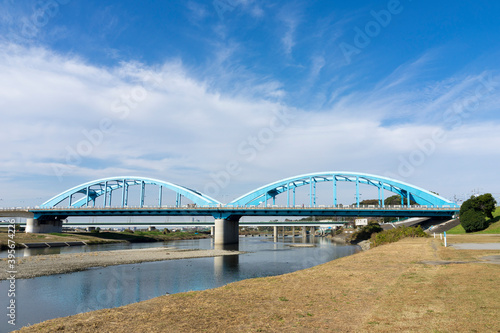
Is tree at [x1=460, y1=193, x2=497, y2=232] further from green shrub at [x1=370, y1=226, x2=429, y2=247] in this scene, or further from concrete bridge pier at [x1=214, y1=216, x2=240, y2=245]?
concrete bridge pier at [x1=214, y1=216, x2=240, y2=245]

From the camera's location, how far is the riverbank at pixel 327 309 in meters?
9.91

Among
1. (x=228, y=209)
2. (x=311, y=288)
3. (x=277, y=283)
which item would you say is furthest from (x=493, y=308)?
(x=228, y=209)

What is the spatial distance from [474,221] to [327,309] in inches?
2389

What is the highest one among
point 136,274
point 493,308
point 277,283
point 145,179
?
point 145,179

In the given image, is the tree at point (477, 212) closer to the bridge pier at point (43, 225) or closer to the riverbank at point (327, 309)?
the riverbank at point (327, 309)

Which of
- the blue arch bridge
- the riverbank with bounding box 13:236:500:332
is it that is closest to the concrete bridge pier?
the blue arch bridge

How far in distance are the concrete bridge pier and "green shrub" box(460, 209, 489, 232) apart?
53.9 metres

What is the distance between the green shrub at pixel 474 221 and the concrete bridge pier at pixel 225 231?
177 ft

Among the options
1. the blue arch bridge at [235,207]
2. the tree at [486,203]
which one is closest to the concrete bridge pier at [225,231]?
the blue arch bridge at [235,207]

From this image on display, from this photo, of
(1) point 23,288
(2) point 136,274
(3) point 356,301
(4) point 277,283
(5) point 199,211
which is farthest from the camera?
(5) point 199,211

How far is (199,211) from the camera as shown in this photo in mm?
91562

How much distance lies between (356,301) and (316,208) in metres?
72.6

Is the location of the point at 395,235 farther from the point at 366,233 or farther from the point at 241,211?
the point at 241,211

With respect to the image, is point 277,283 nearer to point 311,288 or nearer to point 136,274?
point 311,288
